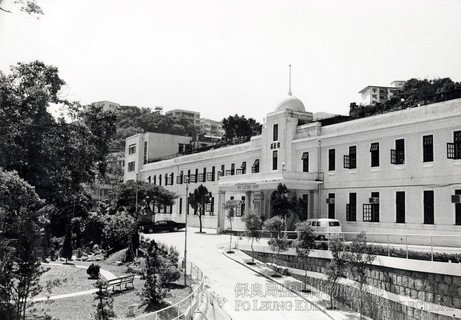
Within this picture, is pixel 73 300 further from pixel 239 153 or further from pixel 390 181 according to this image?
pixel 239 153

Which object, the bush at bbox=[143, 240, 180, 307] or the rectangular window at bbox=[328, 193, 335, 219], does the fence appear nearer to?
the rectangular window at bbox=[328, 193, 335, 219]

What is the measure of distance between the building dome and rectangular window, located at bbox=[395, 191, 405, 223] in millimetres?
13147

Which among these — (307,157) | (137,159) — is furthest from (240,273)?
(137,159)

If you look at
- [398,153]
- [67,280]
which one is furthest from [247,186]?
[67,280]

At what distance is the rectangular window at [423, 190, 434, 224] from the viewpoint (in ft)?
83.8

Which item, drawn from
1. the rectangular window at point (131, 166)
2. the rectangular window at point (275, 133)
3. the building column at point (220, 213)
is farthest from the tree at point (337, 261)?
the rectangular window at point (131, 166)

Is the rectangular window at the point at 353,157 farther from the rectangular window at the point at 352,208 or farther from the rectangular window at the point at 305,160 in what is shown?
the rectangular window at the point at 305,160

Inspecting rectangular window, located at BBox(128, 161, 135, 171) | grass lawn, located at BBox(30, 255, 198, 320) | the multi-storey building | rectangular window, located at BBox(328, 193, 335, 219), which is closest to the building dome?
the multi-storey building

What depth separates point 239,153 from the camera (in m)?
43.9

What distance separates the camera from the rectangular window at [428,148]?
2605cm

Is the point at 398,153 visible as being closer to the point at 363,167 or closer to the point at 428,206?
the point at 363,167

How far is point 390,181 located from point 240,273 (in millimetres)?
11347

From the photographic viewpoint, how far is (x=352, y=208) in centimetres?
3091

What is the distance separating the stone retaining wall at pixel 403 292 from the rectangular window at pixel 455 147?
9.01m
